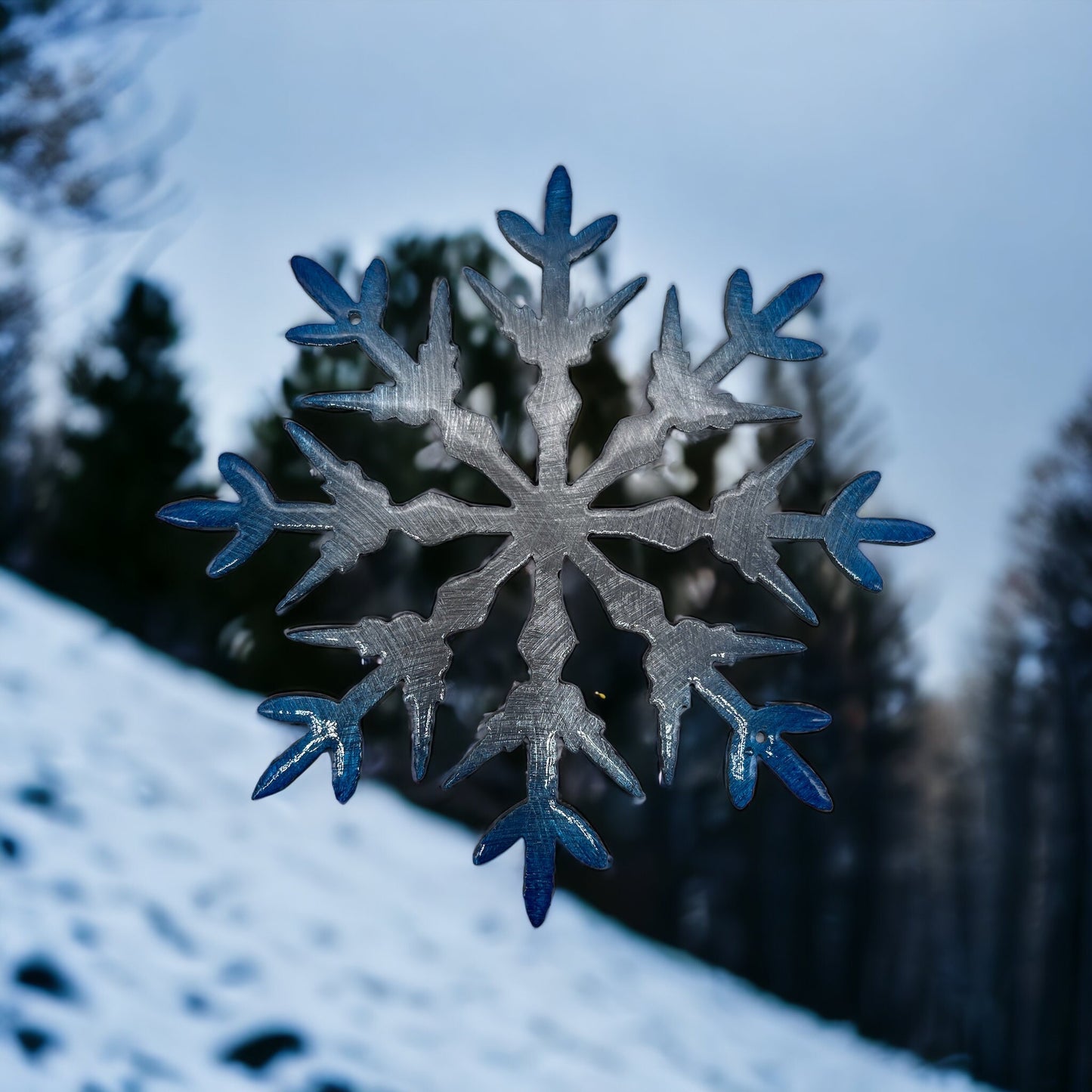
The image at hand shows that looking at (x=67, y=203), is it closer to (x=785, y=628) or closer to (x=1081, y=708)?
(x=785, y=628)

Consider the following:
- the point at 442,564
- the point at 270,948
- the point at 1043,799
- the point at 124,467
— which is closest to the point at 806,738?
the point at 1043,799

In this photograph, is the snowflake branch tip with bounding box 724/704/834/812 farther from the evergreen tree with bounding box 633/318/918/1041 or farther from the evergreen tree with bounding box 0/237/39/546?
the evergreen tree with bounding box 0/237/39/546

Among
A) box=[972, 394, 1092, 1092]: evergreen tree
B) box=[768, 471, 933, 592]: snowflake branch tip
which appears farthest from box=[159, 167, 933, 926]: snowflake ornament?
box=[972, 394, 1092, 1092]: evergreen tree

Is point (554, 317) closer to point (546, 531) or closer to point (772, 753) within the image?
point (546, 531)

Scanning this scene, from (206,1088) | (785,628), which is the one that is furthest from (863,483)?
(785,628)

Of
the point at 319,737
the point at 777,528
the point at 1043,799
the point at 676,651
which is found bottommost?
the point at 1043,799

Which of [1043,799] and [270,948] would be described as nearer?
[270,948]
